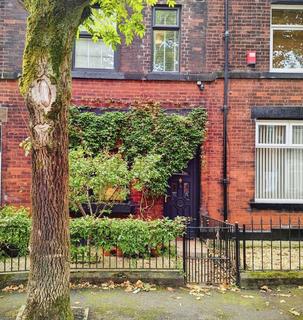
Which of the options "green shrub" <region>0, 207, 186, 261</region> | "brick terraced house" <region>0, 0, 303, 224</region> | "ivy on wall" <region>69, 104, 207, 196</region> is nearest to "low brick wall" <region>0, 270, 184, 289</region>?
"green shrub" <region>0, 207, 186, 261</region>

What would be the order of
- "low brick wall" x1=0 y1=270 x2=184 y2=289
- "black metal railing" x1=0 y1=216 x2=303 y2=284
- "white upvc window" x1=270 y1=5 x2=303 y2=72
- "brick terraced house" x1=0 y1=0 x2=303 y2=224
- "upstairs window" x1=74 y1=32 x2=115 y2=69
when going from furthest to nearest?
"white upvc window" x1=270 y1=5 x2=303 y2=72
"upstairs window" x1=74 y1=32 x2=115 y2=69
"brick terraced house" x1=0 y1=0 x2=303 y2=224
"black metal railing" x1=0 y1=216 x2=303 y2=284
"low brick wall" x1=0 y1=270 x2=184 y2=289

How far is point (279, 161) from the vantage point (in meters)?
11.8

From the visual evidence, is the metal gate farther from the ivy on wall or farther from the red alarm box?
the red alarm box

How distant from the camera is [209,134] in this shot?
38.3ft

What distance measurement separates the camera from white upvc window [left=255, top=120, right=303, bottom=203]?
11.7 m

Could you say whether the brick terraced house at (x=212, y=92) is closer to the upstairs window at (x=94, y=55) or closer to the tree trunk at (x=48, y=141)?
the upstairs window at (x=94, y=55)

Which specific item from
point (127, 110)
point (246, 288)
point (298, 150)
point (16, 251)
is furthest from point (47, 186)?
point (298, 150)

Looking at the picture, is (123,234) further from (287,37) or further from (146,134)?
(287,37)

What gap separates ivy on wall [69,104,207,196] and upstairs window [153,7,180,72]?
1.33 metres

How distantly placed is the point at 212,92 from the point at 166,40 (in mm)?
1983

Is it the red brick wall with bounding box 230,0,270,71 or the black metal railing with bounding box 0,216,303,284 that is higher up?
the red brick wall with bounding box 230,0,270,71

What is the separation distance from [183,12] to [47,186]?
829 cm

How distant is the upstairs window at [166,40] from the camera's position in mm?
11930

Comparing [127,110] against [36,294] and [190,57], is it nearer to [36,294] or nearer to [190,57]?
[190,57]
